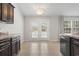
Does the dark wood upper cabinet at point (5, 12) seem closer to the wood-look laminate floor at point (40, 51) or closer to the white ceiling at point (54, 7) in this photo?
the wood-look laminate floor at point (40, 51)

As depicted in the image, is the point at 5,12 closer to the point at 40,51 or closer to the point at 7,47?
the point at 7,47

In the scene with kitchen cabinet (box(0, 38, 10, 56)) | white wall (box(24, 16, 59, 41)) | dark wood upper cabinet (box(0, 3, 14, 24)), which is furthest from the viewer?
white wall (box(24, 16, 59, 41))

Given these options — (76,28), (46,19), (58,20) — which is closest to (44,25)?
(46,19)

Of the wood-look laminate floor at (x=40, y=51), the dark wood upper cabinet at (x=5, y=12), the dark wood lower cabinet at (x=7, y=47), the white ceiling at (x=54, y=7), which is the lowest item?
the wood-look laminate floor at (x=40, y=51)

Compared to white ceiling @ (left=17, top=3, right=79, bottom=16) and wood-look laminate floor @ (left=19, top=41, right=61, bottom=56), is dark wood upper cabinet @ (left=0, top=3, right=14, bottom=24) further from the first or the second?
white ceiling @ (left=17, top=3, right=79, bottom=16)

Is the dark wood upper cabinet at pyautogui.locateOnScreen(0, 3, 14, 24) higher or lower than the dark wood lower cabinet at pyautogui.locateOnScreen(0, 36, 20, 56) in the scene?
higher

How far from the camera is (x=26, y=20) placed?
36.1 feet

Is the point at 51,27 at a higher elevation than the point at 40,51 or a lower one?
higher

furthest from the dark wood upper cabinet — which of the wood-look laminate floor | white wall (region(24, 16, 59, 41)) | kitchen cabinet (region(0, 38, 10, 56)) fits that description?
white wall (region(24, 16, 59, 41))

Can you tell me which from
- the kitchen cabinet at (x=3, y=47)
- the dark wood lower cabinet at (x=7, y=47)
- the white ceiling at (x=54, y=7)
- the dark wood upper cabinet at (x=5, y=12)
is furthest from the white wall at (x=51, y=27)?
the kitchen cabinet at (x=3, y=47)

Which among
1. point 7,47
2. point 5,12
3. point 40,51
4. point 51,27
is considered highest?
point 5,12

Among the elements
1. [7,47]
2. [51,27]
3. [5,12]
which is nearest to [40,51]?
[5,12]

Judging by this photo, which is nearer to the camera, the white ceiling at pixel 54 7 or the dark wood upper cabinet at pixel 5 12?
the dark wood upper cabinet at pixel 5 12

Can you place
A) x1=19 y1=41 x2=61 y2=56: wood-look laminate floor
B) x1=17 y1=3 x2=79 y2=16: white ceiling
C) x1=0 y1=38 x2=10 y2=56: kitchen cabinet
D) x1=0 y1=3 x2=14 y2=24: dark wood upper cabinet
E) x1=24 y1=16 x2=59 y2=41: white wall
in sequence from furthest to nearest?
x1=24 y1=16 x2=59 y2=41: white wall
x1=17 y1=3 x2=79 y2=16: white ceiling
x1=19 y1=41 x2=61 y2=56: wood-look laminate floor
x1=0 y1=3 x2=14 y2=24: dark wood upper cabinet
x1=0 y1=38 x2=10 y2=56: kitchen cabinet
